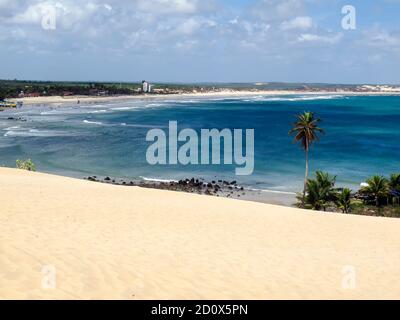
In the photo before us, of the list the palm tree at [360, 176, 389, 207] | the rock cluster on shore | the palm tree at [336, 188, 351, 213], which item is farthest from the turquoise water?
the palm tree at [336, 188, 351, 213]

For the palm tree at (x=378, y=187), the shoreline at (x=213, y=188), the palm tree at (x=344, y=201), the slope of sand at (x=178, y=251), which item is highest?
the slope of sand at (x=178, y=251)

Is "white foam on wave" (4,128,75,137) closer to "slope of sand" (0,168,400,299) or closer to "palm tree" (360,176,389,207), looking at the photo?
"palm tree" (360,176,389,207)

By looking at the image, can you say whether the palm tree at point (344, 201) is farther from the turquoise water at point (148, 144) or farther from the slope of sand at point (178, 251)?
the slope of sand at point (178, 251)

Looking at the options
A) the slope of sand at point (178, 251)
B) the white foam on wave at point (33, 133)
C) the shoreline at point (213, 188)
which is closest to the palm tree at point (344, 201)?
the shoreline at point (213, 188)

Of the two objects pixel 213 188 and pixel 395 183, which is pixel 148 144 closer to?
pixel 213 188

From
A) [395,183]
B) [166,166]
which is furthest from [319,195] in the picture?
[166,166]
